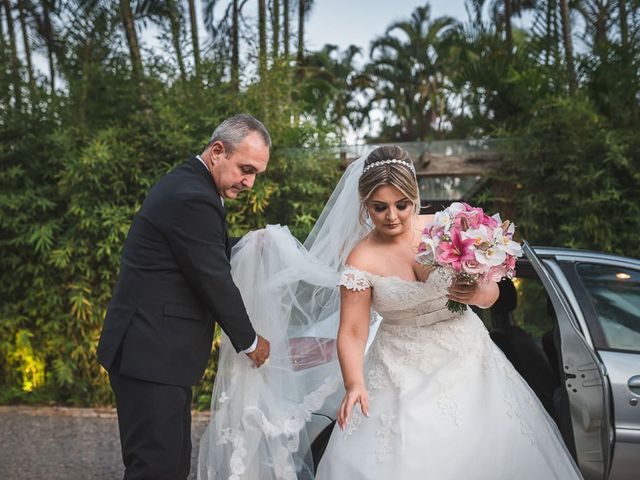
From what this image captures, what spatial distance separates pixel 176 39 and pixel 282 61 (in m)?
1.18

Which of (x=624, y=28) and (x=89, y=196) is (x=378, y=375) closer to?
(x=89, y=196)

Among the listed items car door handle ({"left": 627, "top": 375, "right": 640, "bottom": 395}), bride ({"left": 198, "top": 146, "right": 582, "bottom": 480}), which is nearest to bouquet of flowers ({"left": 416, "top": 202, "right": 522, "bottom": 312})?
bride ({"left": 198, "top": 146, "right": 582, "bottom": 480})

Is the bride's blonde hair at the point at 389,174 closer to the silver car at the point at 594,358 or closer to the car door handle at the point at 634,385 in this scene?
the silver car at the point at 594,358

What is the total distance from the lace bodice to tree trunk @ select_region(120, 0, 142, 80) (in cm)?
468

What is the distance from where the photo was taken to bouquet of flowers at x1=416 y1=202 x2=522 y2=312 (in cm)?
219

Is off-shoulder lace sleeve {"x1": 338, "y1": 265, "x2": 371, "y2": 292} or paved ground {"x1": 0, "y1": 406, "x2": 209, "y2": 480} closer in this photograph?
off-shoulder lace sleeve {"x1": 338, "y1": 265, "x2": 371, "y2": 292}

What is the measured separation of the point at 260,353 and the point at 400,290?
81cm

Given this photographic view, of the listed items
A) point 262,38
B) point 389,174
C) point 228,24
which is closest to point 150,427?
point 389,174

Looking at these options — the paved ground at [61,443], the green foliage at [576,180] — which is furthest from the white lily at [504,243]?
the green foliage at [576,180]

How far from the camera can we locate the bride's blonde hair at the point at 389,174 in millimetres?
2461

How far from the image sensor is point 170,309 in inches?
107

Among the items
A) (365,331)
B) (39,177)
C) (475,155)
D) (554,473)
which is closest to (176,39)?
(39,177)

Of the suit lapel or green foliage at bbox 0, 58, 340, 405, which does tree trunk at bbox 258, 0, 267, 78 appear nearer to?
green foliage at bbox 0, 58, 340, 405

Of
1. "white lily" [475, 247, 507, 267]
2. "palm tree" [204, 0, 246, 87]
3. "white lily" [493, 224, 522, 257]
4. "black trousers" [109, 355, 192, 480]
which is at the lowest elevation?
"black trousers" [109, 355, 192, 480]
